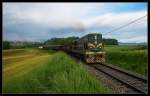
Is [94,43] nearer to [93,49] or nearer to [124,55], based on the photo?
[93,49]

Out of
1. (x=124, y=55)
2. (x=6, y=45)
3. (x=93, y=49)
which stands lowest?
(x=124, y=55)

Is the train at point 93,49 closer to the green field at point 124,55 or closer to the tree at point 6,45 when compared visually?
the green field at point 124,55

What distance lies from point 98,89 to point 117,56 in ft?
74.0

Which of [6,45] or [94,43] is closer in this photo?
[6,45]

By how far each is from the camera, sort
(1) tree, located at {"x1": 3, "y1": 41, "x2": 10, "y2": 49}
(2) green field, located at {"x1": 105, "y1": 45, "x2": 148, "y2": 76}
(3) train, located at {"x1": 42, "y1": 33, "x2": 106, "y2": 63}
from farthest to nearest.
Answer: (2) green field, located at {"x1": 105, "y1": 45, "x2": 148, "y2": 76} → (3) train, located at {"x1": 42, "y1": 33, "x2": 106, "y2": 63} → (1) tree, located at {"x1": 3, "y1": 41, "x2": 10, "y2": 49}

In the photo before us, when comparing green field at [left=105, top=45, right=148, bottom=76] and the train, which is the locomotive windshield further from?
green field at [left=105, top=45, right=148, bottom=76]

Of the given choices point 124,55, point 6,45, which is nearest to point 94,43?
point 124,55

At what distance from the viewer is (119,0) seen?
25.2 ft

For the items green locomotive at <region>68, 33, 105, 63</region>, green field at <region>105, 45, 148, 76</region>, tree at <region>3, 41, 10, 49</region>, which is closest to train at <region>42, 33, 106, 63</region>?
green locomotive at <region>68, 33, 105, 63</region>

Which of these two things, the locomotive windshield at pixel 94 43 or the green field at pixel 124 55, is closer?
the locomotive windshield at pixel 94 43

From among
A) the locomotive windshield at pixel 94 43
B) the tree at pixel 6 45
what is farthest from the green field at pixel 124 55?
the tree at pixel 6 45

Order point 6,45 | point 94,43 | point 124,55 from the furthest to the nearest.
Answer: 1. point 124,55
2. point 94,43
3. point 6,45

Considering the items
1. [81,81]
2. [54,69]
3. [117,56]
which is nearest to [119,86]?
[81,81]

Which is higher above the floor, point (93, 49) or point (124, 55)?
point (93, 49)
